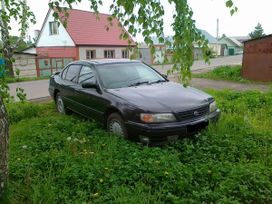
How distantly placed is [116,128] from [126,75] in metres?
1.24

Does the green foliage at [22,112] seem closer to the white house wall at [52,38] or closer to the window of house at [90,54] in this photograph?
the window of house at [90,54]

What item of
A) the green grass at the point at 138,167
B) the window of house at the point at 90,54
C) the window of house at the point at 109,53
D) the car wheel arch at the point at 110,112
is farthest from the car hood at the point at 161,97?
the window of house at the point at 109,53

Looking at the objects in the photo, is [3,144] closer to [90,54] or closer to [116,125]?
[116,125]

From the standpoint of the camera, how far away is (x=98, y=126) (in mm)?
5770

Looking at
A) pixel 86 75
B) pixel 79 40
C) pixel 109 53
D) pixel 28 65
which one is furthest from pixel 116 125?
pixel 109 53

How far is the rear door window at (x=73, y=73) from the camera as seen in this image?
653 centimetres

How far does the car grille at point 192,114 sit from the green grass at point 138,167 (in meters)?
0.40

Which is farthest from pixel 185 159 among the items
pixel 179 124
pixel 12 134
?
pixel 12 134

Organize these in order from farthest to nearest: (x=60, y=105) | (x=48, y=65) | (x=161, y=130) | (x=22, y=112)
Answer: (x=48, y=65), (x=60, y=105), (x=22, y=112), (x=161, y=130)

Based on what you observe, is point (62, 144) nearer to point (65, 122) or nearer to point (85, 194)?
point (65, 122)

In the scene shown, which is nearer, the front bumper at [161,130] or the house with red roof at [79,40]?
the front bumper at [161,130]

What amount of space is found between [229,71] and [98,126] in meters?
11.3

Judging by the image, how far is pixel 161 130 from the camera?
430cm

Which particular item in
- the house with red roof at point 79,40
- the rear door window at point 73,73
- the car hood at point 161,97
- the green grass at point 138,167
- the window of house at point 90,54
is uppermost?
the house with red roof at point 79,40
